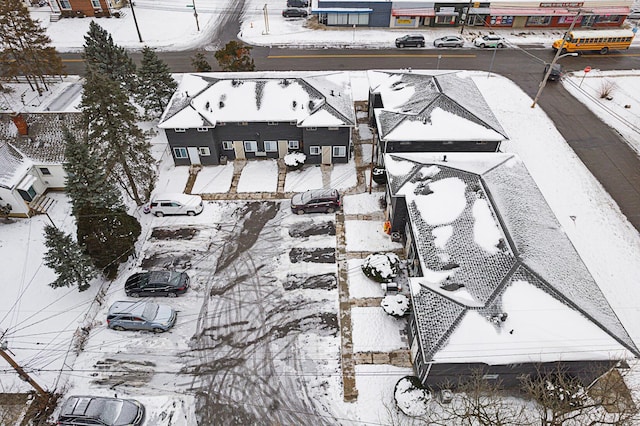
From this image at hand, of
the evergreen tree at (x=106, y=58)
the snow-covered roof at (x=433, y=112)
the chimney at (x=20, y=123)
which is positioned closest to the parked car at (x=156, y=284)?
the chimney at (x=20, y=123)

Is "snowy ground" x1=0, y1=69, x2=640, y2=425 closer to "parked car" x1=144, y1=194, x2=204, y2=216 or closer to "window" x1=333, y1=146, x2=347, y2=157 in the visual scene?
"parked car" x1=144, y1=194, x2=204, y2=216

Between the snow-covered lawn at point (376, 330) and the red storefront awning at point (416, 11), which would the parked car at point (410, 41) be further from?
the snow-covered lawn at point (376, 330)

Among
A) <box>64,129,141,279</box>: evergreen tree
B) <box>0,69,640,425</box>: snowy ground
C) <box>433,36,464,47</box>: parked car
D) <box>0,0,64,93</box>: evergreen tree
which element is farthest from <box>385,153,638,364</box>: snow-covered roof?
<box>0,0,64,93</box>: evergreen tree

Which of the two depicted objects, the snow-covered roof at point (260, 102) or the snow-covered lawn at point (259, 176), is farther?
the snow-covered lawn at point (259, 176)

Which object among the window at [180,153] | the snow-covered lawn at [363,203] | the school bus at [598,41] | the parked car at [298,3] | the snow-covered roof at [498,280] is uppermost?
the parked car at [298,3]

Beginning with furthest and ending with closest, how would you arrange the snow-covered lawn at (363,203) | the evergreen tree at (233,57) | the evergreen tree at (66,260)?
the evergreen tree at (233,57), the snow-covered lawn at (363,203), the evergreen tree at (66,260)
